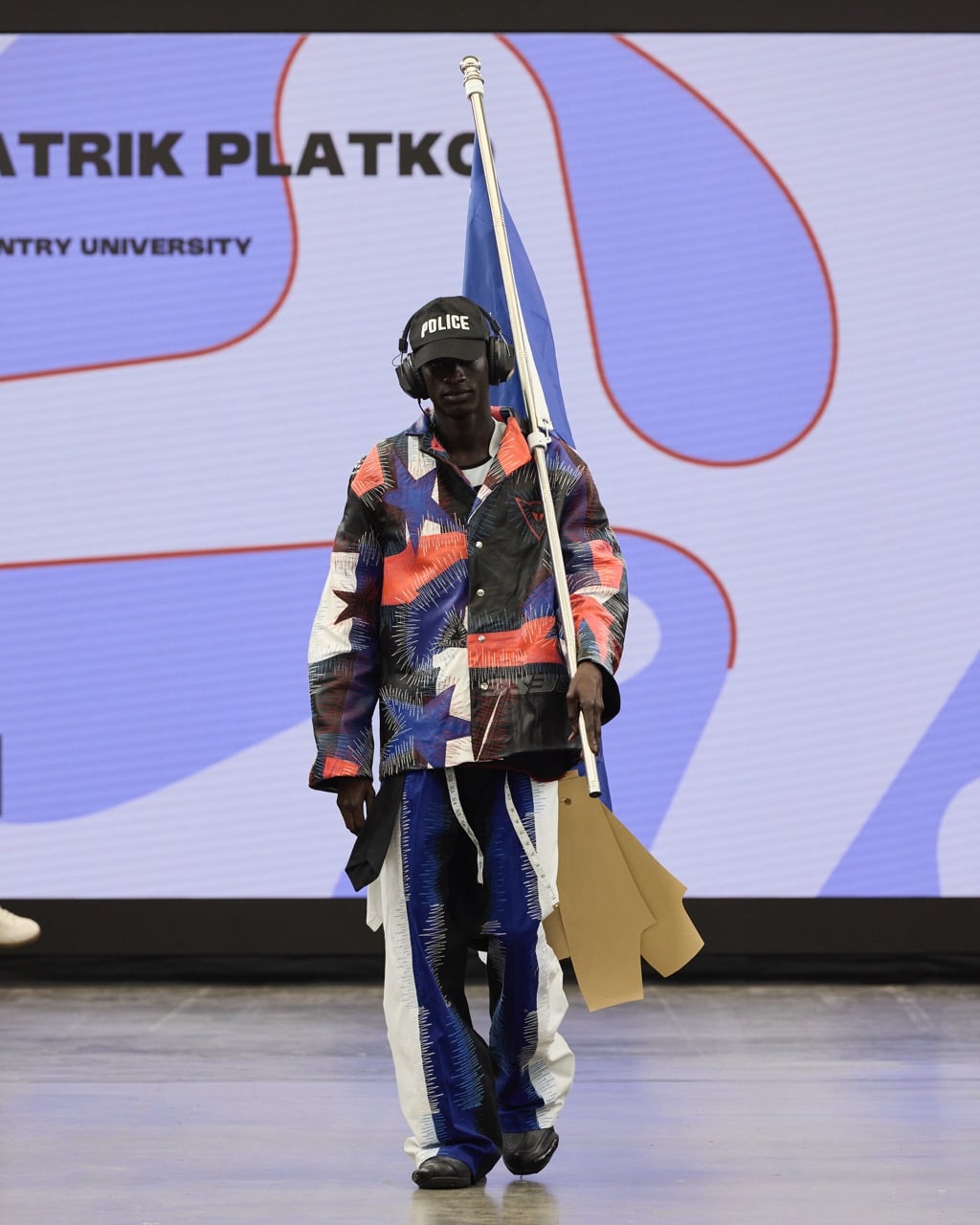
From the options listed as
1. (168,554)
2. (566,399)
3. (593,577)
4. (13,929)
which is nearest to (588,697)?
(593,577)

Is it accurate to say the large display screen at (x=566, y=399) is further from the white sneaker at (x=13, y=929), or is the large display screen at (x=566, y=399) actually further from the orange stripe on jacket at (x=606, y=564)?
the orange stripe on jacket at (x=606, y=564)

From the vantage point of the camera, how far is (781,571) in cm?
555

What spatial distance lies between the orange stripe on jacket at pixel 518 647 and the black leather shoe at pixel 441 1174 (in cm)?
85

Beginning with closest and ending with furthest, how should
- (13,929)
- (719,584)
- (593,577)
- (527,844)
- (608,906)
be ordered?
(527,844)
(593,577)
(608,906)
(13,929)
(719,584)

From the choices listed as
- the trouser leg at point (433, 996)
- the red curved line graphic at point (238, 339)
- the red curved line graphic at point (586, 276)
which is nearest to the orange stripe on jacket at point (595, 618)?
the trouser leg at point (433, 996)

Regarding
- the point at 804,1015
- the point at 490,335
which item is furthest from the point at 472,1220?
the point at 804,1015

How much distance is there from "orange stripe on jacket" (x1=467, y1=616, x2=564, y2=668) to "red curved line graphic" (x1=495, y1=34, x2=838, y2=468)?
96.4 inches

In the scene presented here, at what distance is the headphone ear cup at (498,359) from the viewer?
10.8 feet

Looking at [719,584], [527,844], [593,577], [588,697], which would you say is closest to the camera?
[588,697]

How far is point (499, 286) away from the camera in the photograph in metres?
3.89

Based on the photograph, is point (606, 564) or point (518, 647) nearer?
point (518, 647)

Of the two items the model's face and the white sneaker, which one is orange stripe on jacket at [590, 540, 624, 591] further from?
the white sneaker

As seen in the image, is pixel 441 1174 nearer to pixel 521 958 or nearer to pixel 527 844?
pixel 521 958

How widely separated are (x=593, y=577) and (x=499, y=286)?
90 centimetres
